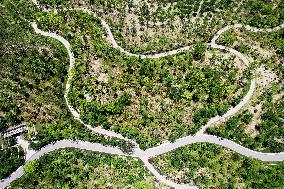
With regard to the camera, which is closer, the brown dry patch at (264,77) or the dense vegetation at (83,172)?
the dense vegetation at (83,172)

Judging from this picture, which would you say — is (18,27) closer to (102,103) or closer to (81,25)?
(81,25)

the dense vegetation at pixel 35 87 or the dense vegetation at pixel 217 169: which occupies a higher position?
the dense vegetation at pixel 35 87

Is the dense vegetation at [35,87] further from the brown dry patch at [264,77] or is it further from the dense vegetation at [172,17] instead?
the brown dry patch at [264,77]

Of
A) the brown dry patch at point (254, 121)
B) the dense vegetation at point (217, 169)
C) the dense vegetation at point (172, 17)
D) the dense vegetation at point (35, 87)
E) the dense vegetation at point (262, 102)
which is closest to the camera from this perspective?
the dense vegetation at point (217, 169)

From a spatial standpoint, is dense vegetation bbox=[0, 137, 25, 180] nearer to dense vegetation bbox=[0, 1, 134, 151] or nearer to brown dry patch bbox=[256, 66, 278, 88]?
dense vegetation bbox=[0, 1, 134, 151]

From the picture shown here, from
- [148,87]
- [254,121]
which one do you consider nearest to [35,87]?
[148,87]

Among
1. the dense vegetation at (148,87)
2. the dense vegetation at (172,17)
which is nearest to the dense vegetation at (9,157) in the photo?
the dense vegetation at (148,87)

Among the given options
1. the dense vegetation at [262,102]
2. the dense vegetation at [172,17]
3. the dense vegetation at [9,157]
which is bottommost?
the dense vegetation at [9,157]

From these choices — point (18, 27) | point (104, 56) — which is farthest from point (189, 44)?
point (18, 27)
